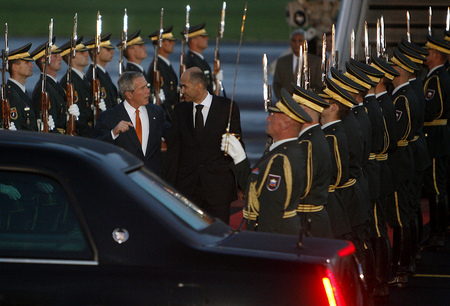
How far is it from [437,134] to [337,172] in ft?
9.57

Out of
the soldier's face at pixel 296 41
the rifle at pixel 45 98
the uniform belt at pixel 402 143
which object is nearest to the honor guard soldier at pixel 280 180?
the uniform belt at pixel 402 143

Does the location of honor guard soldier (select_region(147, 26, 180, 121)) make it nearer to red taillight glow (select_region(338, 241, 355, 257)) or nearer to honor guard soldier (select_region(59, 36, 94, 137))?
honor guard soldier (select_region(59, 36, 94, 137))

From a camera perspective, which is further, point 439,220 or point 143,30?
point 143,30

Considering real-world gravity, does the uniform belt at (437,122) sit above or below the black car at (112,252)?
below

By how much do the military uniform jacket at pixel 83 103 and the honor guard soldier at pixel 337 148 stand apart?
378 cm

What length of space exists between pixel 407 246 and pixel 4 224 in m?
4.60

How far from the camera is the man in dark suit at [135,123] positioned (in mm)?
6930

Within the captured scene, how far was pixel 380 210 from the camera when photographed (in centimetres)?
722

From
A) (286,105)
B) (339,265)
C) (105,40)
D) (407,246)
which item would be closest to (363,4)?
(105,40)

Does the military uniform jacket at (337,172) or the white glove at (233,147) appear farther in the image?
the military uniform jacket at (337,172)

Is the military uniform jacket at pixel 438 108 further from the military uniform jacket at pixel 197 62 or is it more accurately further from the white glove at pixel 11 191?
the white glove at pixel 11 191

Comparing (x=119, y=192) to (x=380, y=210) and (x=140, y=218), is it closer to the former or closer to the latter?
(x=140, y=218)

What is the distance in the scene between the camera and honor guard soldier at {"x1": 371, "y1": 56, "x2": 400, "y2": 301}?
6691 mm

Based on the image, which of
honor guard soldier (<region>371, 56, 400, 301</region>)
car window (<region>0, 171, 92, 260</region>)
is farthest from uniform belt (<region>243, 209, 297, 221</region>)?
honor guard soldier (<region>371, 56, 400, 301</region>)
